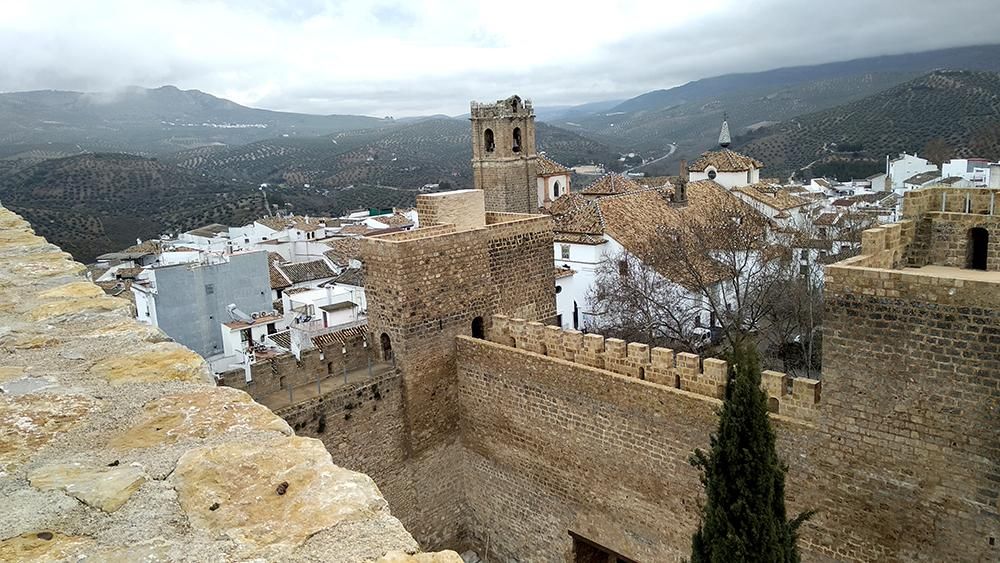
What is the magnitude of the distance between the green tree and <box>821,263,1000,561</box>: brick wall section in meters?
1.51

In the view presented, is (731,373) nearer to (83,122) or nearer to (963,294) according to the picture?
(963,294)

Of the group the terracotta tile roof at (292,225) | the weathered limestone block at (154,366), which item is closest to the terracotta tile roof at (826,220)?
the weathered limestone block at (154,366)

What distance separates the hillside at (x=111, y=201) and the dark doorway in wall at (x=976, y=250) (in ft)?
139

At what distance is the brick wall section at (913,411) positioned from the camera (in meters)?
5.64

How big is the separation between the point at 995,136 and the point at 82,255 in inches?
2342

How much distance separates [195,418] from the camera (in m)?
2.54

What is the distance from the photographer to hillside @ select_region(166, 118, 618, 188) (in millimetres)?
90000

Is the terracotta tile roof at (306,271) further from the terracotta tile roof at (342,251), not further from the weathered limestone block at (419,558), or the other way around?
the weathered limestone block at (419,558)

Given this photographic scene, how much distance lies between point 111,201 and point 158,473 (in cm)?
6477

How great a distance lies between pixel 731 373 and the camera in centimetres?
543

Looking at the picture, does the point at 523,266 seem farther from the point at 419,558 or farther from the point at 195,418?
the point at 419,558

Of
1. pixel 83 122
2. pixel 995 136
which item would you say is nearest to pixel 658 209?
pixel 995 136

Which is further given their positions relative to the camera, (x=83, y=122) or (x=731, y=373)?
(x=83, y=122)

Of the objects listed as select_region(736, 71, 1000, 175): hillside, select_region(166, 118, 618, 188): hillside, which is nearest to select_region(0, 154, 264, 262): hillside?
select_region(166, 118, 618, 188): hillside
